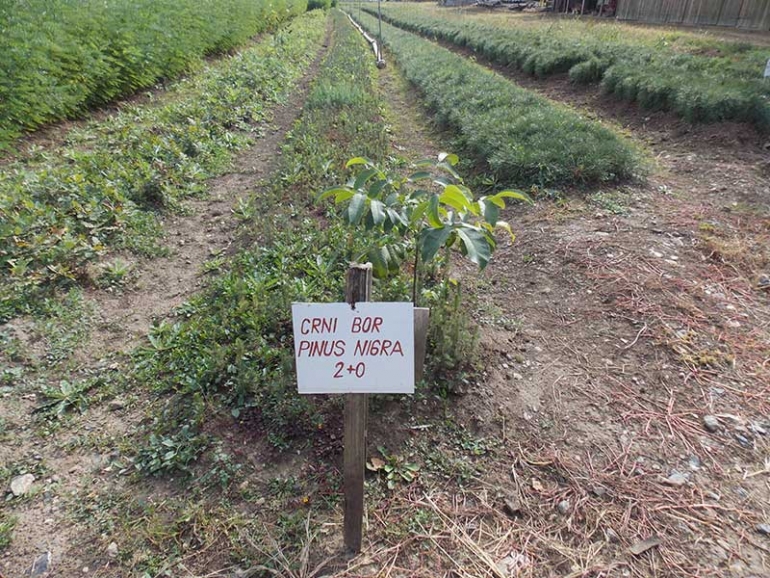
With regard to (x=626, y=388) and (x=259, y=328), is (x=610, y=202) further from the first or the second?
(x=259, y=328)

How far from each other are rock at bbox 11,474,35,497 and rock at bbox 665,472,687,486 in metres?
3.00

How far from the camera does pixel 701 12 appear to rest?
17078mm

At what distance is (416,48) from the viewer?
616 inches

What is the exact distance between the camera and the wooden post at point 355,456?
4.98 ft

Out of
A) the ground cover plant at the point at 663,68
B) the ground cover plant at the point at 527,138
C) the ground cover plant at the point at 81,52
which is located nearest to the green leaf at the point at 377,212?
the ground cover plant at the point at 527,138

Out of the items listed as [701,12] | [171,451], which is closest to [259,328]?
[171,451]

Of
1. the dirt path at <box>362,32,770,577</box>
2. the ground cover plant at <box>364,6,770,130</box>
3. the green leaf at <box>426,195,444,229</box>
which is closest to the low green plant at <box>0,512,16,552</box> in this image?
the dirt path at <box>362,32,770,577</box>

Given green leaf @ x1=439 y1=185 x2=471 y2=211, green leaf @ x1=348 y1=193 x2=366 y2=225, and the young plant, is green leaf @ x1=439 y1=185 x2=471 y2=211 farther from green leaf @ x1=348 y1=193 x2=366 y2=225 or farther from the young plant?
green leaf @ x1=348 y1=193 x2=366 y2=225

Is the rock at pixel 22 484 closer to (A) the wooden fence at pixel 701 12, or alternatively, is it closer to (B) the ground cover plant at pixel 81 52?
(B) the ground cover plant at pixel 81 52

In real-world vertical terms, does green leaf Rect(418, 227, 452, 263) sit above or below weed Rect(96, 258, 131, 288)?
above

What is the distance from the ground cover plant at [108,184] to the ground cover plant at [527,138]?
3.45m

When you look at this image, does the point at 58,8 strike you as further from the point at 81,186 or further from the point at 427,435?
the point at 427,435

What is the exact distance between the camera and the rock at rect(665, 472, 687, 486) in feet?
6.97

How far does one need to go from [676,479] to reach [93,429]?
9.77ft
